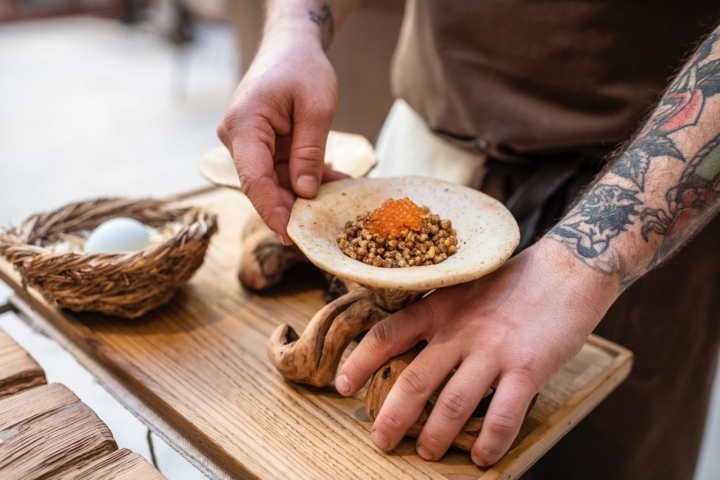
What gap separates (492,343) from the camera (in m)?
0.66

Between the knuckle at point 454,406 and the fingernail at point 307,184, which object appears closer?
the knuckle at point 454,406

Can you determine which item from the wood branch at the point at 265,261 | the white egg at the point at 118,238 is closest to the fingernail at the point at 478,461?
the wood branch at the point at 265,261

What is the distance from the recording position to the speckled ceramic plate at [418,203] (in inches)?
24.1

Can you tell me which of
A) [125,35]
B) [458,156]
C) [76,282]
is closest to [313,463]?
[76,282]

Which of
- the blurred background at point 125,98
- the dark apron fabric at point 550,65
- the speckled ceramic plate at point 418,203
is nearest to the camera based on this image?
the speckled ceramic plate at point 418,203

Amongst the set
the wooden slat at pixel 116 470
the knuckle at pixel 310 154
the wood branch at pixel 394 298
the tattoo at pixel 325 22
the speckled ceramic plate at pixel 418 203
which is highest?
the tattoo at pixel 325 22

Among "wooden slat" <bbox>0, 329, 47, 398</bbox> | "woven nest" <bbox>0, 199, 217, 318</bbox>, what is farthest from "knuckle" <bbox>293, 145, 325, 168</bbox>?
"wooden slat" <bbox>0, 329, 47, 398</bbox>

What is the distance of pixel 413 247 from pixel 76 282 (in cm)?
50

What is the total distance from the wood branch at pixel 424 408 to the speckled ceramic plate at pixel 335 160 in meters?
0.37

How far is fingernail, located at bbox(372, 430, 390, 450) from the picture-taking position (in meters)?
0.69

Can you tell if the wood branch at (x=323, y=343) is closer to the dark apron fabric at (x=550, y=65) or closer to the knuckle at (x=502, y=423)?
the knuckle at (x=502, y=423)

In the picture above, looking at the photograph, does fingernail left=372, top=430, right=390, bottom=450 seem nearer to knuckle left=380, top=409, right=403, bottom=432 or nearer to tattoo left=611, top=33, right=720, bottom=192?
knuckle left=380, top=409, right=403, bottom=432

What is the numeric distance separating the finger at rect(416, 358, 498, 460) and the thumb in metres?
0.31

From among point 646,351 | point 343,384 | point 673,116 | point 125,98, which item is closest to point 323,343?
point 343,384
